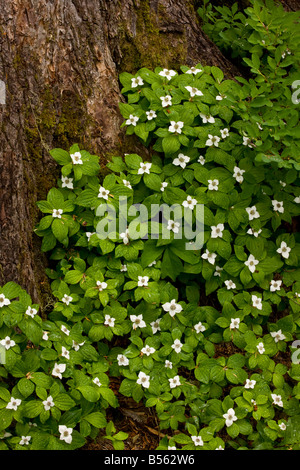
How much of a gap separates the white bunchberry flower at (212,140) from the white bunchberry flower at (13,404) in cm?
192

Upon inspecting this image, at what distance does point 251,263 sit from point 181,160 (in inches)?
32.1

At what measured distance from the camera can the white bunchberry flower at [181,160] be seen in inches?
123

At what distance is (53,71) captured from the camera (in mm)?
2967

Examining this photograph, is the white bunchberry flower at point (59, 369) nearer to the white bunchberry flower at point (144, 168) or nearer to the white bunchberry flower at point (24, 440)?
the white bunchberry flower at point (24, 440)

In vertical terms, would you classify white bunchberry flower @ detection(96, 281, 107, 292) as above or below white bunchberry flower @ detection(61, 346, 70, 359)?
above

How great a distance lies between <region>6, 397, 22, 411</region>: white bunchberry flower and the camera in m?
2.50

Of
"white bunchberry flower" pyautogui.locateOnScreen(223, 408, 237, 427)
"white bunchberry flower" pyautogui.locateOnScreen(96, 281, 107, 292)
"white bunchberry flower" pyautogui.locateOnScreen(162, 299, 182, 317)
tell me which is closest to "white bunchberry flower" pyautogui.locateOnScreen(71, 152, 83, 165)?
"white bunchberry flower" pyautogui.locateOnScreen(96, 281, 107, 292)

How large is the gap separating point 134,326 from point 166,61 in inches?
72.1

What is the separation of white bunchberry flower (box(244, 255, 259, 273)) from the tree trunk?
101 cm

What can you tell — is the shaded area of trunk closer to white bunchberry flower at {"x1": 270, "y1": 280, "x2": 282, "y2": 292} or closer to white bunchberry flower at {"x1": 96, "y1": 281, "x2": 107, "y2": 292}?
white bunchberry flower at {"x1": 96, "y1": 281, "x2": 107, "y2": 292}

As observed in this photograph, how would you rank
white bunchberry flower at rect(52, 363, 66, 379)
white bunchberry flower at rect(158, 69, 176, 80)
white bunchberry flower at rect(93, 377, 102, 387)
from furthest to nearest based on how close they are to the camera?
1. white bunchberry flower at rect(158, 69, 176, 80)
2. white bunchberry flower at rect(93, 377, 102, 387)
3. white bunchberry flower at rect(52, 363, 66, 379)

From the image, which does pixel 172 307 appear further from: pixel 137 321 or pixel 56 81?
pixel 56 81
